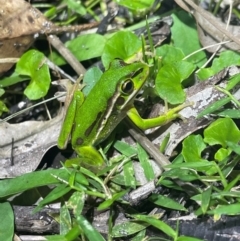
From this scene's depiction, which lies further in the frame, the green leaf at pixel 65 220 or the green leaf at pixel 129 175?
the green leaf at pixel 129 175

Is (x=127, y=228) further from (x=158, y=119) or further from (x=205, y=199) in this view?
(x=158, y=119)

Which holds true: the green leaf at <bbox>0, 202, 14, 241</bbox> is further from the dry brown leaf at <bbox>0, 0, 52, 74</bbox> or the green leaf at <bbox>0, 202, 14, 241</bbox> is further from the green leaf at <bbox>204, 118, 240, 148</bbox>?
the green leaf at <bbox>204, 118, 240, 148</bbox>

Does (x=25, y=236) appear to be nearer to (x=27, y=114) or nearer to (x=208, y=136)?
→ (x=27, y=114)

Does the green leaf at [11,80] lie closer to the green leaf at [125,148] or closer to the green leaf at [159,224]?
the green leaf at [125,148]

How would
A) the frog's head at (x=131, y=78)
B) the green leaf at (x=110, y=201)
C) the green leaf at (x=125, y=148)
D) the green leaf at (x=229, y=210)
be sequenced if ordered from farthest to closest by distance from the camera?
the green leaf at (x=125, y=148)
the frog's head at (x=131, y=78)
the green leaf at (x=110, y=201)
the green leaf at (x=229, y=210)

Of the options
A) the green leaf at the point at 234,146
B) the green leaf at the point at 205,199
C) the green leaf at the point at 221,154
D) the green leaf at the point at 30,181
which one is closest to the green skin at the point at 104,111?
the green leaf at the point at 30,181

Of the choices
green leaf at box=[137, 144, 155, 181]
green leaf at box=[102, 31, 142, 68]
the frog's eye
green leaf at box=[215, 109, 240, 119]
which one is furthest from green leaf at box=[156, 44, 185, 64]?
green leaf at box=[137, 144, 155, 181]
